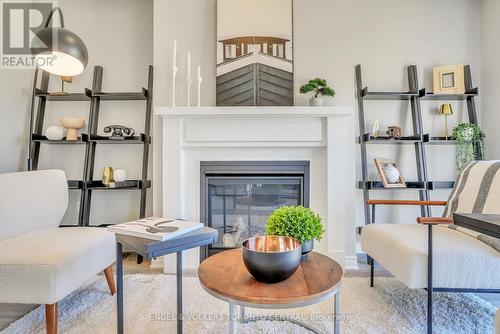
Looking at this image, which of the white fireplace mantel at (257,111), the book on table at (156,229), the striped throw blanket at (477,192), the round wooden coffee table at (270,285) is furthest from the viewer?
the white fireplace mantel at (257,111)

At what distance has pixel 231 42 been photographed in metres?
2.57

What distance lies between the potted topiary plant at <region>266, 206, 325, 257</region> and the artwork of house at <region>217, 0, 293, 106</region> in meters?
1.39

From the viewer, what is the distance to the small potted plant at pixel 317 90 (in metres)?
2.40

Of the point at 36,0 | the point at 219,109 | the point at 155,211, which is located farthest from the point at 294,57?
the point at 36,0

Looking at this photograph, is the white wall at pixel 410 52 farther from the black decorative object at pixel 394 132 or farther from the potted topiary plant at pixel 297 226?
the potted topiary plant at pixel 297 226

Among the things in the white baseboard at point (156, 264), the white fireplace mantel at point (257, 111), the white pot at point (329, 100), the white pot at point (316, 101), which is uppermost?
the white pot at point (329, 100)

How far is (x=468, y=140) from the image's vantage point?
105 inches

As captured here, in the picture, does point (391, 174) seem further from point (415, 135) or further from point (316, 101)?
point (316, 101)

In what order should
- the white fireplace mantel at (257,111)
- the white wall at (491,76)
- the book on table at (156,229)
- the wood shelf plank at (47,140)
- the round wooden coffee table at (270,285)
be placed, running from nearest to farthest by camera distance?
1. the round wooden coffee table at (270,285)
2. the book on table at (156,229)
3. the white fireplace mantel at (257,111)
4. the wood shelf plank at (47,140)
5. the white wall at (491,76)

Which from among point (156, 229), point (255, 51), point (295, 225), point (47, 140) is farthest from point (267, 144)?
point (47, 140)

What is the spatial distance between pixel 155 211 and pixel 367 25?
9.06ft

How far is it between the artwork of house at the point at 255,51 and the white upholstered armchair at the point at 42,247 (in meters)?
1.46

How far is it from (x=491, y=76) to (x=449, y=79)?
413 mm

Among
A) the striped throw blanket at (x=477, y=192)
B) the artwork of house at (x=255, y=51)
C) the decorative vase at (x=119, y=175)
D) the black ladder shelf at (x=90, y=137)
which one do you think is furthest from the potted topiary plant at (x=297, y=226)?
the decorative vase at (x=119, y=175)
